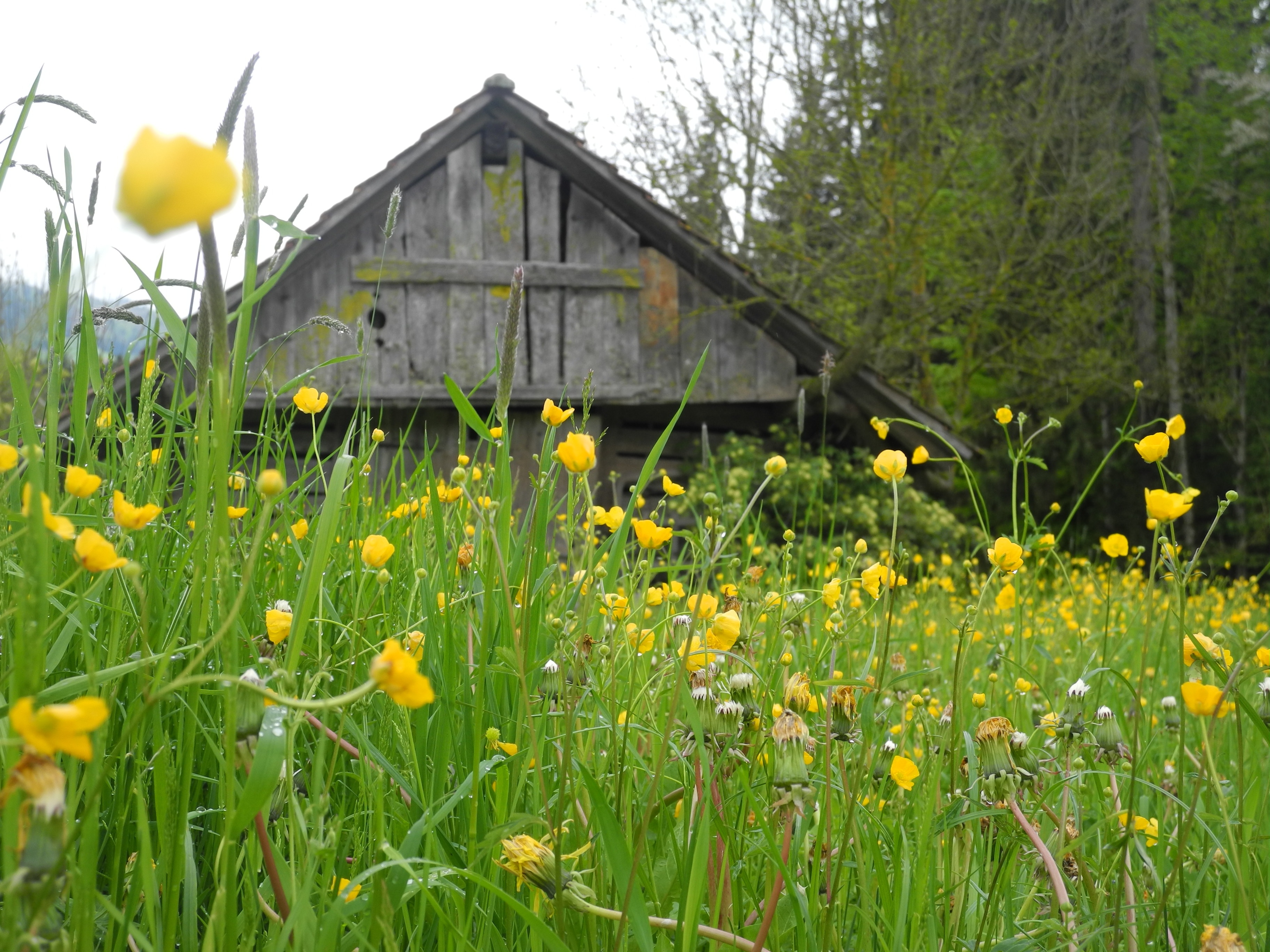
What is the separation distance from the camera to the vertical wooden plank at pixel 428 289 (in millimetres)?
8258

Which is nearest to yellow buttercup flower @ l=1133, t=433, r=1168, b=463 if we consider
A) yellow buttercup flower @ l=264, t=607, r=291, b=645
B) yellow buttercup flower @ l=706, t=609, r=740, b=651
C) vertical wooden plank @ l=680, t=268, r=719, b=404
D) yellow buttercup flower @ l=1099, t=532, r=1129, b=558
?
yellow buttercup flower @ l=1099, t=532, r=1129, b=558

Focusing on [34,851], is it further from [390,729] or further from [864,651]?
[864,651]

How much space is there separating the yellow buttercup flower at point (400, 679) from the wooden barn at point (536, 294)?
295 inches

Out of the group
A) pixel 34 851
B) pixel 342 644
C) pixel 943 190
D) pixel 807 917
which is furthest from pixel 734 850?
pixel 943 190

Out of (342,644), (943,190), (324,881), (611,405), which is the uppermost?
(943,190)

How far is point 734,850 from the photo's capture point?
1.06m

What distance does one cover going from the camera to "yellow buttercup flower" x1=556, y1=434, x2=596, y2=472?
840mm

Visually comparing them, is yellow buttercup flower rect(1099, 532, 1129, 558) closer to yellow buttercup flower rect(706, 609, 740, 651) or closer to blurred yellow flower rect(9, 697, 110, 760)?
yellow buttercup flower rect(706, 609, 740, 651)

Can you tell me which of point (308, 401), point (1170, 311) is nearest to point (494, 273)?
point (308, 401)

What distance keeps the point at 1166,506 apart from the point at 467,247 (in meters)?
8.04

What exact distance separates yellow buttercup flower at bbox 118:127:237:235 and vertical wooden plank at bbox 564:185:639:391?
8178mm

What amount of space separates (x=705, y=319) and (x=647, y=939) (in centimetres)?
835

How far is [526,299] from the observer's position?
8.32 m

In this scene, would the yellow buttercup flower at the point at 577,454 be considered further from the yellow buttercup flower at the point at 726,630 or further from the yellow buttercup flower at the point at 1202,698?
the yellow buttercup flower at the point at 1202,698
